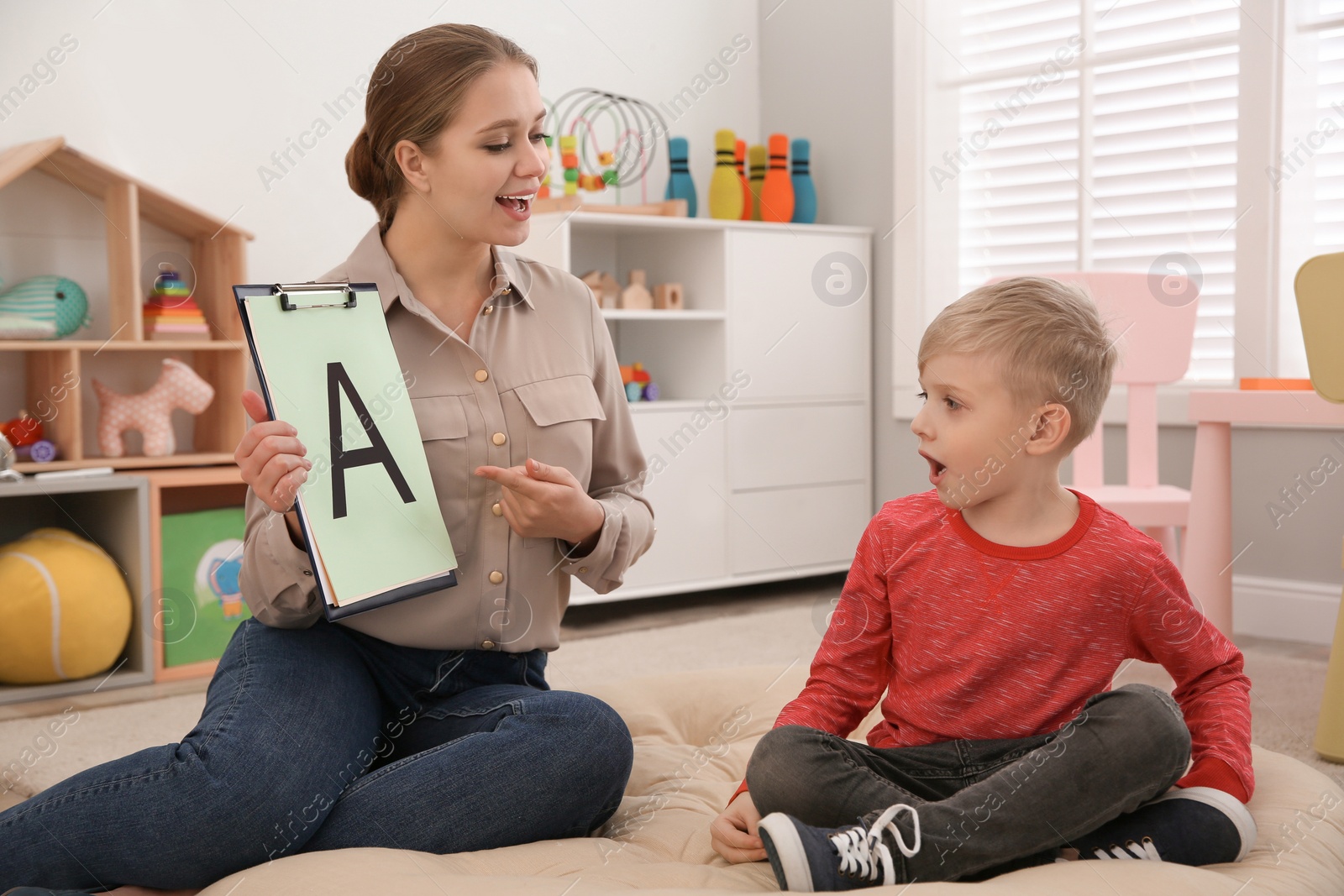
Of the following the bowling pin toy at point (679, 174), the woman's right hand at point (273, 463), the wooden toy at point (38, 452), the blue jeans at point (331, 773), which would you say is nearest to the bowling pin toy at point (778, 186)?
the bowling pin toy at point (679, 174)

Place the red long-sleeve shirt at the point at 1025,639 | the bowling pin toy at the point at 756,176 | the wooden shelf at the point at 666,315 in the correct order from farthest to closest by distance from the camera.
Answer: the bowling pin toy at the point at 756,176 → the wooden shelf at the point at 666,315 → the red long-sleeve shirt at the point at 1025,639

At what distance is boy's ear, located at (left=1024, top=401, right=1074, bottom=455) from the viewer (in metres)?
1.07

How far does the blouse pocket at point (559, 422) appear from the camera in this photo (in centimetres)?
127

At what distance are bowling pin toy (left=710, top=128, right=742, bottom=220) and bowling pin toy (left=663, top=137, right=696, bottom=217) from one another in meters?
0.07

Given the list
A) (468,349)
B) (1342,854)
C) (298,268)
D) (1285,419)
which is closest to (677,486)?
(298,268)

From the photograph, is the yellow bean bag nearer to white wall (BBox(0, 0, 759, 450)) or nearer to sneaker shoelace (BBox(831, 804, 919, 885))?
white wall (BBox(0, 0, 759, 450))

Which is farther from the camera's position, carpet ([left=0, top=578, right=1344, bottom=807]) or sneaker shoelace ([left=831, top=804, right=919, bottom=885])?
carpet ([left=0, top=578, right=1344, bottom=807])

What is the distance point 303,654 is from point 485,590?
19cm

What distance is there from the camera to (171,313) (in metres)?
2.41

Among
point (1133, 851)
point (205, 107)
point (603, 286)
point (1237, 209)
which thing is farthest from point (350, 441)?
point (1237, 209)

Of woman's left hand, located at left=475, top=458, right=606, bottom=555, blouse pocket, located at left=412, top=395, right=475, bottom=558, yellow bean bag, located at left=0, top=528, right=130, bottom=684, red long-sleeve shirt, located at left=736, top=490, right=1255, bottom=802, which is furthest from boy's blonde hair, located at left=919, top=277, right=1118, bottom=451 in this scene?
yellow bean bag, located at left=0, top=528, right=130, bottom=684

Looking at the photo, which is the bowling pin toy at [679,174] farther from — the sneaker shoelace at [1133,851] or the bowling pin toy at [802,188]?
the sneaker shoelace at [1133,851]

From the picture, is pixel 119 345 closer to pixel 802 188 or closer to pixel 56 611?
pixel 56 611

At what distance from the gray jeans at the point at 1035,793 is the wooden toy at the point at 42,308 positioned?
190 centimetres
